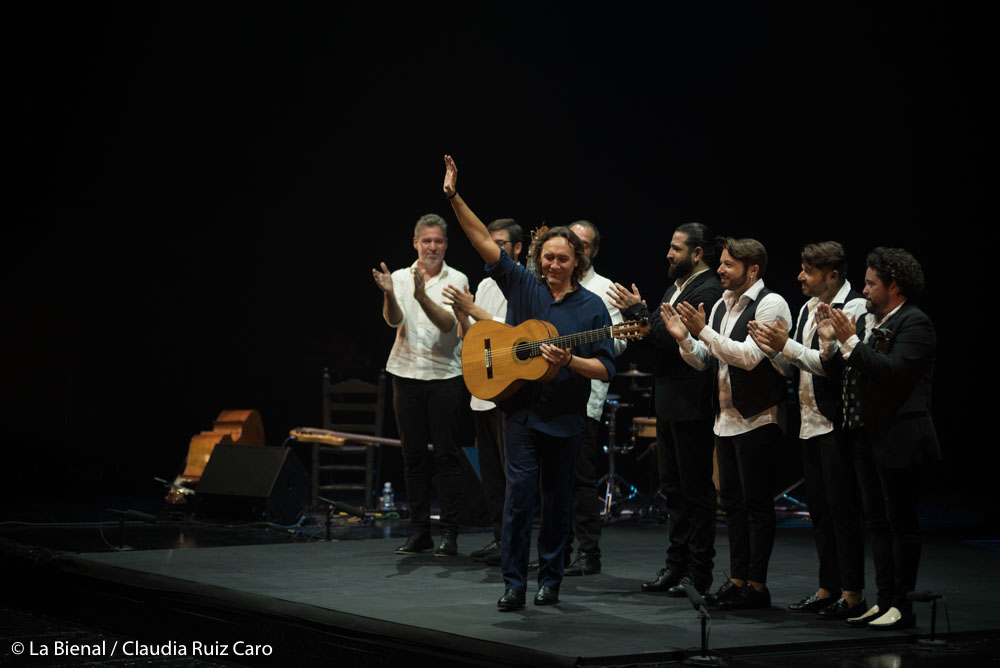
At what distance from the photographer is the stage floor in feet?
10.3

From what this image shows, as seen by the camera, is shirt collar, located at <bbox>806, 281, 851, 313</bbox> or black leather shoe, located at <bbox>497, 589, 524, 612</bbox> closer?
black leather shoe, located at <bbox>497, 589, 524, 612</bbox>

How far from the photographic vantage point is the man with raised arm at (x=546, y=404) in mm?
3701

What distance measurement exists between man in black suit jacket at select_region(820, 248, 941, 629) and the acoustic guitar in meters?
0.75

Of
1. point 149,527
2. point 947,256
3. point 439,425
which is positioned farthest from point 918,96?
point 149,527

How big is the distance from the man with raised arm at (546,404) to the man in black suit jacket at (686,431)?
0.67 ft

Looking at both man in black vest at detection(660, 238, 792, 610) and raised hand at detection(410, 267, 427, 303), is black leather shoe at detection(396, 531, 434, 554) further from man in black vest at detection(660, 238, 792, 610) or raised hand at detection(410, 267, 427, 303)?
man in black vest at detection(660, 238, 792, 610)

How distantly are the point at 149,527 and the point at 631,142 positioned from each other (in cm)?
481

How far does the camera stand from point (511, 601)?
11.9ft

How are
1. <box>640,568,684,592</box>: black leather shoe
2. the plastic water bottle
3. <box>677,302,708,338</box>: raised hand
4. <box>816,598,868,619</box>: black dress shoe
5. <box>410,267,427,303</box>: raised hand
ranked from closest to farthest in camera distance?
<box>816,598,868,619</box>: black dress shoe, <box>677,302,708,338</box>: raised hand, <box>640,568,684,592</box>: black leather shoe, <box>410,267,427,303</box>: raised hand, the plastic water bottle

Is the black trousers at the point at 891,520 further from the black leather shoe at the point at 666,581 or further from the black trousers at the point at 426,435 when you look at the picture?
the black trousers at the point at 426,435

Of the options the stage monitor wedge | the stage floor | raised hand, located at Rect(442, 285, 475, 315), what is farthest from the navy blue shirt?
the stage monitor wedge

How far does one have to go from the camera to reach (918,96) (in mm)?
7875

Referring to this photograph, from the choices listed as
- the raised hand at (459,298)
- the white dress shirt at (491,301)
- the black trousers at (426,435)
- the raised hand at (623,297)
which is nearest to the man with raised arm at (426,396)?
the black trousers at (426,435)

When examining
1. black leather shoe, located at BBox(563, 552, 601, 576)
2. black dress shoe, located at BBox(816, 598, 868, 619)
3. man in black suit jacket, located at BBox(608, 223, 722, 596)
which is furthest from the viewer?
black leather shoe, located at BBox(563, 552, 601, 576)
